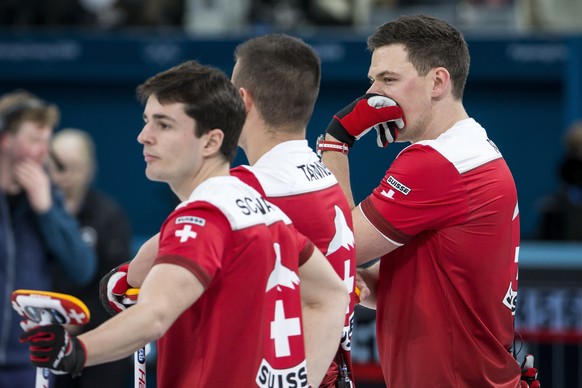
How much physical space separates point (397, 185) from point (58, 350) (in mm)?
1582

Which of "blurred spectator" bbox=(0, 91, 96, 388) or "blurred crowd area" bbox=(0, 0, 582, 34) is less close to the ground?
"blurred crowd area" bbox=(0, 0, 582, 34)

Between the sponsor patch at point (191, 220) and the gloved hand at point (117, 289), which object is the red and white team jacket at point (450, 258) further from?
the sponsor patch at point (191, 220)

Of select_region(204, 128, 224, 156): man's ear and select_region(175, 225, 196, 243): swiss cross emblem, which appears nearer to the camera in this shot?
select_region(175, 225, 196, 243): swiss cross emblem

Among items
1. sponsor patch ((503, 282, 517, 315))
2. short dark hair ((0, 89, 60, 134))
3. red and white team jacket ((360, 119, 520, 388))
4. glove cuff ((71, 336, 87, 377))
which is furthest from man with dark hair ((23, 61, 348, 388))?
short dark hair ((0, 89, 60, 134))

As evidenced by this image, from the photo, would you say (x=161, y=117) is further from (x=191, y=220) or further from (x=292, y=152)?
(x=292, y=152)

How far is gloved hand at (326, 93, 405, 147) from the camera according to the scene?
387 centimetres

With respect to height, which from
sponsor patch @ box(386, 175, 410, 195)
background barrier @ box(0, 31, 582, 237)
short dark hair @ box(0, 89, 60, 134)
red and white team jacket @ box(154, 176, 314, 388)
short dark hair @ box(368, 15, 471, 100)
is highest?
background barrier @ box(0, 31, 582, 237)

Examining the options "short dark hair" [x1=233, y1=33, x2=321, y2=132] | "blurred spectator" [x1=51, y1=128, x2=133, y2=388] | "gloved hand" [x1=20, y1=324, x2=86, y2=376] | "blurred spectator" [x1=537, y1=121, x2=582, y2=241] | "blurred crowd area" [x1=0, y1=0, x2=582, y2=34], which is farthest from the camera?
"blurred crowd area" [x1=0, y1=0, x2=582, y2=34]

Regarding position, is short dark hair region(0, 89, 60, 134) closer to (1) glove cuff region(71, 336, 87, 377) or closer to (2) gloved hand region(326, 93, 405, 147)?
(2) gloved hand region(326, 93, 405, 147)

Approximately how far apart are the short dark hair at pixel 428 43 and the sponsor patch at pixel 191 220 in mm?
1314

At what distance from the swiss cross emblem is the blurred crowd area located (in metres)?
8.06

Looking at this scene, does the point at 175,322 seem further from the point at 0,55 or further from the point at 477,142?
the point at 0,55

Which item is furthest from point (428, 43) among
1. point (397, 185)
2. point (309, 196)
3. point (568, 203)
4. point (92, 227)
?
point (568, 203)

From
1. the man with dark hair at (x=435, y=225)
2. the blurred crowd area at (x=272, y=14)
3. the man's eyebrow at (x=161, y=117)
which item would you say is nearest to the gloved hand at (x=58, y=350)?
the man's eyebrow at (x=161, y=117)
